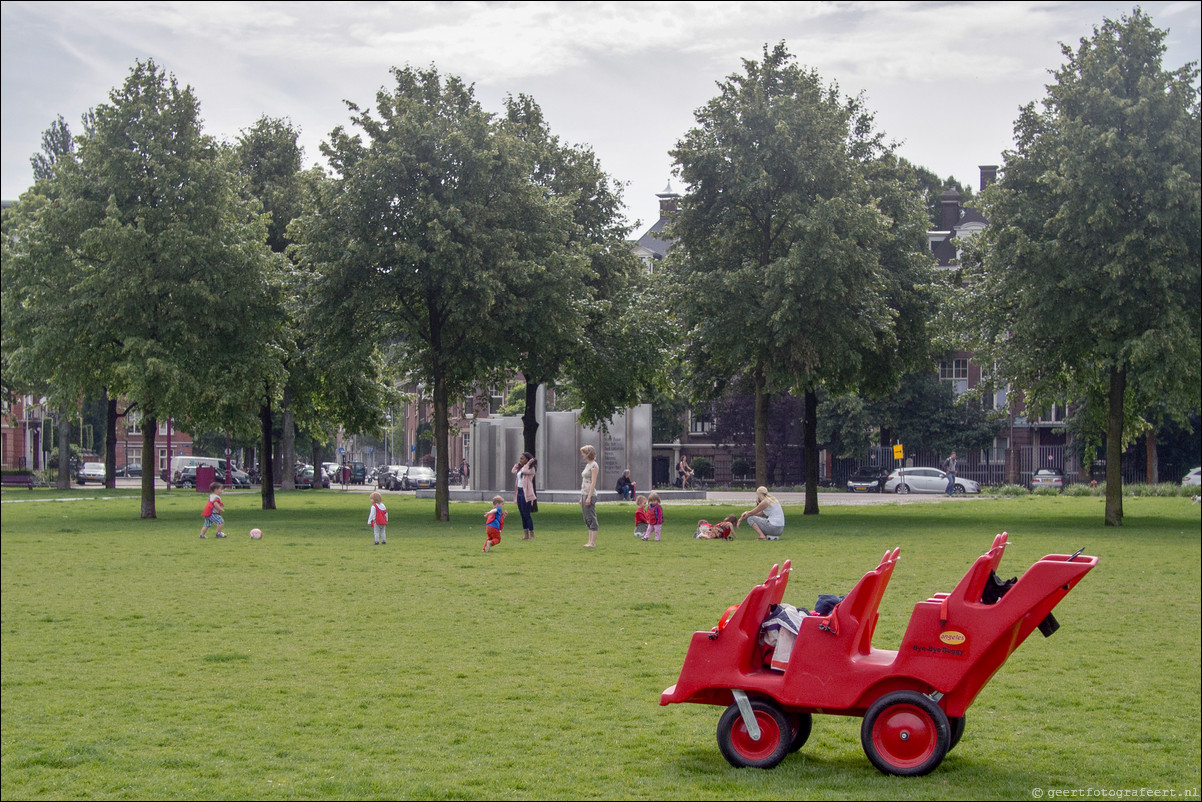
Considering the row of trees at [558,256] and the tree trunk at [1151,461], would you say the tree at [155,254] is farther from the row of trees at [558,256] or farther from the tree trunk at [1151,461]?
the tree trunk at [1151,461]

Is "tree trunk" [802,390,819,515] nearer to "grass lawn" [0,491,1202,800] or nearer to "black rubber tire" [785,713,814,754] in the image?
"grass lawn" [0,491,1202,800]

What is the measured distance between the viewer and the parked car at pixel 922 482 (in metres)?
73.3

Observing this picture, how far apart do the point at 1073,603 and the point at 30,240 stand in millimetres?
30702

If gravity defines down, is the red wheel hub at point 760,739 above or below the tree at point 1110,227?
below

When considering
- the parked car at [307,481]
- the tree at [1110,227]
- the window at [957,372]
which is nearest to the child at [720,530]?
the tree at [1110,227]

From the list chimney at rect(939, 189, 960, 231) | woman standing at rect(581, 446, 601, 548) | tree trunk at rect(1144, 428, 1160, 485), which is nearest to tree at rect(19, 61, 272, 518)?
woman standing at rect(581, 446, 601, 548)

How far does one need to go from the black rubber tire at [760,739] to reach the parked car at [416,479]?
66602mm

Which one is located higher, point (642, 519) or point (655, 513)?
point (655, 513)

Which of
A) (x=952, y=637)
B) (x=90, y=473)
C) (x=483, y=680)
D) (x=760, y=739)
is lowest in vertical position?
(x=483, y=680)

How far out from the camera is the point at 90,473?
281 feet

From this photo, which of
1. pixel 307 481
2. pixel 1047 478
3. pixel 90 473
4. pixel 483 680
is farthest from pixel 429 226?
pixel 90 473

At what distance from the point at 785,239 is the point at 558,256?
21.9ft

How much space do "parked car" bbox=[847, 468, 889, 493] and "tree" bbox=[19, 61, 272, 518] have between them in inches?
1926

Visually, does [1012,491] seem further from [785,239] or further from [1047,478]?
[785,239]
